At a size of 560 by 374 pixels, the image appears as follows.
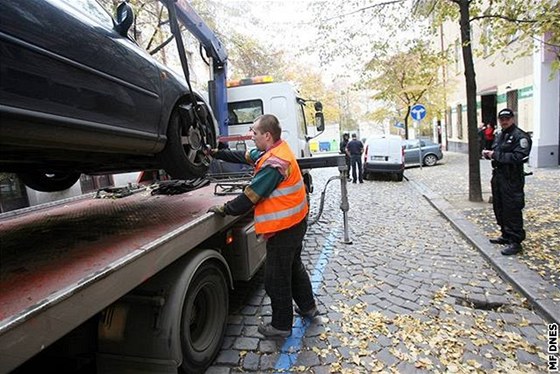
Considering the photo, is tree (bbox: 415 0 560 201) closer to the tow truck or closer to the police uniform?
the police uniform

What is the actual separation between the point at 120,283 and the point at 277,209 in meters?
1.35

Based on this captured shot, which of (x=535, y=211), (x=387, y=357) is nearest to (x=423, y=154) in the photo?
(x=535, y=211)

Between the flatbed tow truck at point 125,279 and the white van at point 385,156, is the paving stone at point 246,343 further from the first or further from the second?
the white van at point 385,156

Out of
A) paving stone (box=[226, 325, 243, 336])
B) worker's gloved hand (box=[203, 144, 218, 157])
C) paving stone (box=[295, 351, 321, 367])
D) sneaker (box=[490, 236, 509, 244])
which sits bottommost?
sneaker (box=[490, 236, 509, 244])

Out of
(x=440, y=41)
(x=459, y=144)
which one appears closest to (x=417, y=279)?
(x=459, y=144)

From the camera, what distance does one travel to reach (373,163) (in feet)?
43.9

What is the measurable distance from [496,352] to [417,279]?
148cm

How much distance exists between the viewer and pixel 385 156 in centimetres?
→ 1324

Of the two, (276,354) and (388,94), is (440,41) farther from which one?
(276,354)

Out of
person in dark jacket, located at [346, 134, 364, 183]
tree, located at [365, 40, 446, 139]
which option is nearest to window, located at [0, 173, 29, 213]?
person in dark jacket, located at [346, 134, 364, 183]

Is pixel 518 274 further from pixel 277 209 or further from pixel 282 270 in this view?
pixel 277 209

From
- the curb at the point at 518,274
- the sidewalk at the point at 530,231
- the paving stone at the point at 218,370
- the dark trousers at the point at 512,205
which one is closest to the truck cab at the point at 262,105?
the curb at the point at 518,274

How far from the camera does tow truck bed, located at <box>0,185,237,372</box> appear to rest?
1.43 meters

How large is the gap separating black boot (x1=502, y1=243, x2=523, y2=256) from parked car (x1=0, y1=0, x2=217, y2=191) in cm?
394
